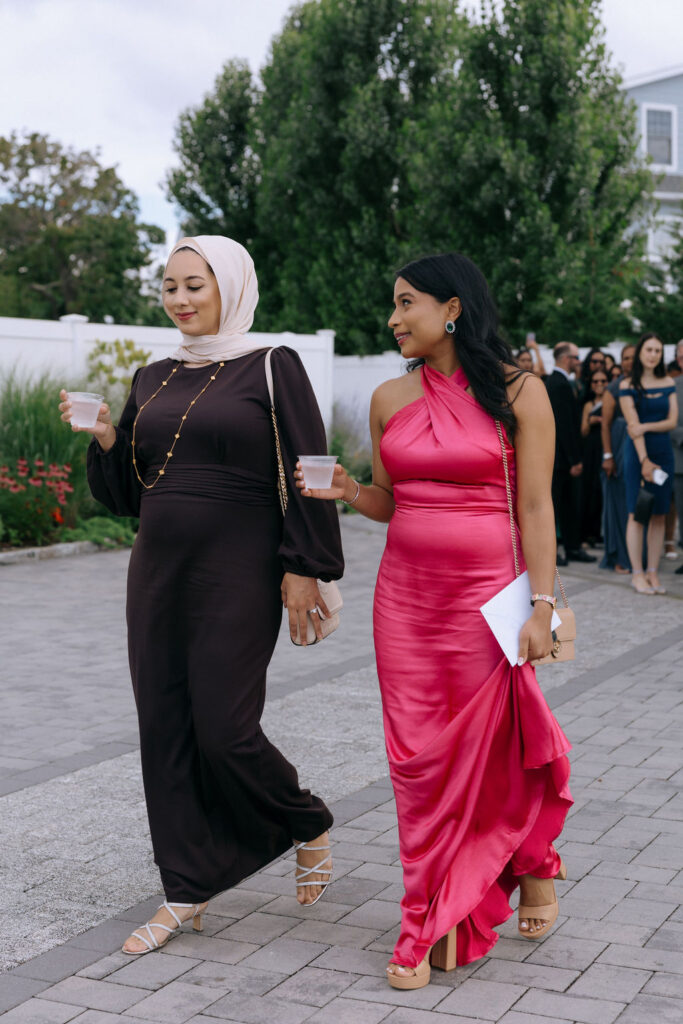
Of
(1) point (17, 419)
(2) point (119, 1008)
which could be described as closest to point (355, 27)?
(1) point (17, 419)

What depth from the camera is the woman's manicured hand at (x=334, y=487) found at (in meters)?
3.47

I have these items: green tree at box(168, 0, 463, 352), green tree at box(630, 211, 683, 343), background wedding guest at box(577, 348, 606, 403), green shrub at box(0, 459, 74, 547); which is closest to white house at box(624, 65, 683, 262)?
green tree at box(168, 0, 463, 352)

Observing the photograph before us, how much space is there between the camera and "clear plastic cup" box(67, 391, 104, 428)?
3.59 m

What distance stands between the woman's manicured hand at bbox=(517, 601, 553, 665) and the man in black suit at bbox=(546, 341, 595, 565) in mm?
8468

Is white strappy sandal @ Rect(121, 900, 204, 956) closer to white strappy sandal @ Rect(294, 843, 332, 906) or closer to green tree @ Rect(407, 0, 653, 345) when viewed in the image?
white strappy sandal @ Rect(294, 843, 332, 906)

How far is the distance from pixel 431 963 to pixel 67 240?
45002mm

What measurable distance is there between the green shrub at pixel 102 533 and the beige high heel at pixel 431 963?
33.5ft

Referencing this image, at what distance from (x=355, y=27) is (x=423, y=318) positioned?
24593 millimetres

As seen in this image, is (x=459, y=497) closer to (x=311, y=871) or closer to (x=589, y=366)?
(x=311, y=871)

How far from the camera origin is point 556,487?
40.5ft

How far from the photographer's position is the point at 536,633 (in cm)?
360

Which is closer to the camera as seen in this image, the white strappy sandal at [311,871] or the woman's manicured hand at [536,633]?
the woman's manicured hand at [536,633]

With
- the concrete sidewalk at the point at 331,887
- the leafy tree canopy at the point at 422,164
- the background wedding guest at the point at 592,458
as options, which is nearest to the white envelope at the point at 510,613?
the concrete sidewalk at the point at 331,887

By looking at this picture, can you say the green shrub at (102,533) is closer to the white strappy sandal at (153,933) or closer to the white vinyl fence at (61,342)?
the white vinyl fence at (61,342)
